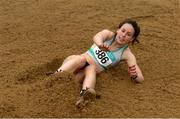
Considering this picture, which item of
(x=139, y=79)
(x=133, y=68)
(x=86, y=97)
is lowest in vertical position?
(x=86, y=97)

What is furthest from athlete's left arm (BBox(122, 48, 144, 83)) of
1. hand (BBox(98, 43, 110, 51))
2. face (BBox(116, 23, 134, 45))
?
hand (BBox(98, 43, 110, 51))

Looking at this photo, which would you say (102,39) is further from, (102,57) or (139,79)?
(139,79)

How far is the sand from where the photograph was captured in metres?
3.32

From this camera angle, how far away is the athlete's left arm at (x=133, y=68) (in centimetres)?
380

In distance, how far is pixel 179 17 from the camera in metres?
5.27

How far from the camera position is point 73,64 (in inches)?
145

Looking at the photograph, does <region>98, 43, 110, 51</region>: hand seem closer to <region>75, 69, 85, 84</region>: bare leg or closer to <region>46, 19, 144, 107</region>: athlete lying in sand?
<region>46, 19, 144, 107</region>: athlete lying in sand

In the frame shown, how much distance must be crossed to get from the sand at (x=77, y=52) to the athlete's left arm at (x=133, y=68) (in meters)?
0.06

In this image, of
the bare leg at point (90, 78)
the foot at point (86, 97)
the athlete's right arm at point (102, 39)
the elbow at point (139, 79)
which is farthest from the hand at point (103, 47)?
the foot at point (86, 97)

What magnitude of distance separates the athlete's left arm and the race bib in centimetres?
15

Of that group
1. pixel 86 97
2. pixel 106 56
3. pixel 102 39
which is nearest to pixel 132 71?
pixel 106 56

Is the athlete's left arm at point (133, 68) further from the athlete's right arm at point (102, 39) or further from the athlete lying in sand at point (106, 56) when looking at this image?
the athlete's right arm at point (102, 39)

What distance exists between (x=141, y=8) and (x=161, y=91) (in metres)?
1.97

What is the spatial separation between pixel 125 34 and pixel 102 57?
0.96ft
